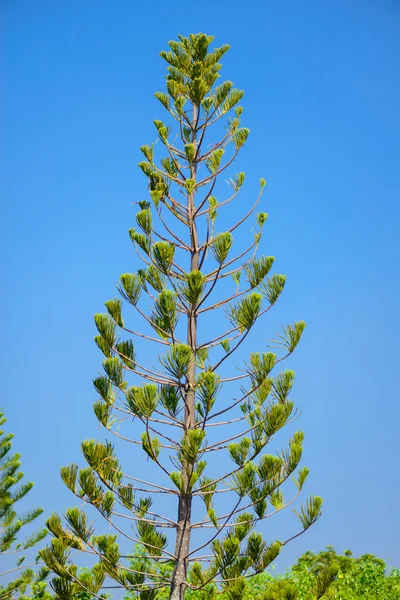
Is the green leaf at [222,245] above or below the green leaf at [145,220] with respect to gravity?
below

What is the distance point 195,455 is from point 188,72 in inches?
140

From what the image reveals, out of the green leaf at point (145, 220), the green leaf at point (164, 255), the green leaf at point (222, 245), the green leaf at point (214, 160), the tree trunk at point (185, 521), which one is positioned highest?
the green leaf at point (214, 160)

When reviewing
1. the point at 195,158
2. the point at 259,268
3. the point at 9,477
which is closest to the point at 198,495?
the point at 259,268

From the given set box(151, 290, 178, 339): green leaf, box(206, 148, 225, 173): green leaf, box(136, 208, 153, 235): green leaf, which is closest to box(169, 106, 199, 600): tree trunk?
box(151, 290, 178, 339): green leaf

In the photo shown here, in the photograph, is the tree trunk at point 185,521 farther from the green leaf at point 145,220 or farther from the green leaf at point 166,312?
the green leaf at point 145,220

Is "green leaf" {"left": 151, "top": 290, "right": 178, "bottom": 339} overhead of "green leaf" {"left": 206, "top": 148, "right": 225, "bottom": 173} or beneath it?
beneath

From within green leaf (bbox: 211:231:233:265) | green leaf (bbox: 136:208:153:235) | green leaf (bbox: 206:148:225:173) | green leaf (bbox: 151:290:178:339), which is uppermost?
green leaf (bbox: 206:148:225:173)

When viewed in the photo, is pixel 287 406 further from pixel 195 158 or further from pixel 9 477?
pixel 9 477

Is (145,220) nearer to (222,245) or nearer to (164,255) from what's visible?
(164,255)

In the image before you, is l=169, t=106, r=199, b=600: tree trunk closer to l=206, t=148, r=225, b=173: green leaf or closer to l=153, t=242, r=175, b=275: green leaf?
l=153, t=242, r=175, b=275: green leaf

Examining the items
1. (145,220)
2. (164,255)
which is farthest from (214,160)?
(164,255)

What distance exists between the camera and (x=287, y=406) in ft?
17.7

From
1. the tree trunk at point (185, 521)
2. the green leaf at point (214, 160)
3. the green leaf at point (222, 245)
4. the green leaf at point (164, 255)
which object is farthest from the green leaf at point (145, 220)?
the tree trunk at point (185, 521)

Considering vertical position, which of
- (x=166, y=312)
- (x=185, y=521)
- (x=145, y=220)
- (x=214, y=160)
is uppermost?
(x=214, y=160)
